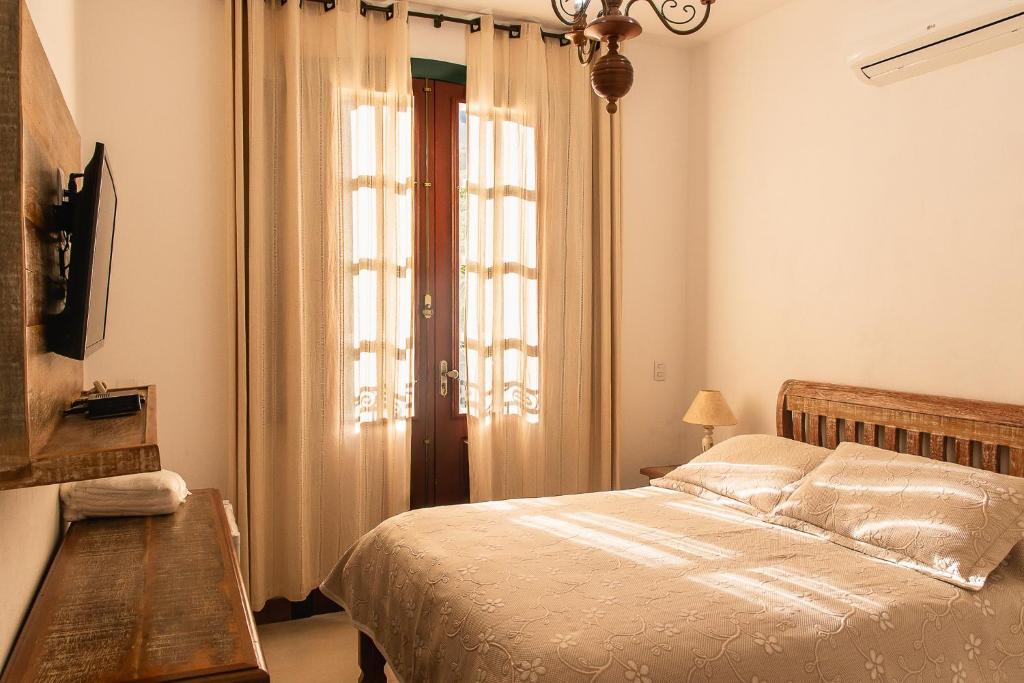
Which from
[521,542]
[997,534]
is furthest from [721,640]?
[997,534]

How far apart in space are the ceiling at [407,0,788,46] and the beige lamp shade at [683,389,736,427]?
1878mm

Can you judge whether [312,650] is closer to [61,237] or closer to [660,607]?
[660,607]

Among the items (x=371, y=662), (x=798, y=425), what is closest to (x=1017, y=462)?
(x=798, y=425)

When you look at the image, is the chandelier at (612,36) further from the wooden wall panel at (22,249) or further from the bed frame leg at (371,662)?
the bed frame leg at (371,662)

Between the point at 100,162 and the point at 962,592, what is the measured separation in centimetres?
236

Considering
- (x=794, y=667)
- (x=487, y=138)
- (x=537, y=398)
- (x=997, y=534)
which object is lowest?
(x=794, y=667)

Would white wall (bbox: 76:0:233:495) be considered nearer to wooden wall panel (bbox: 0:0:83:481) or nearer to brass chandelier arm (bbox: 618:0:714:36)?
brass chandelier arm (bbox: 618:0:714:36)

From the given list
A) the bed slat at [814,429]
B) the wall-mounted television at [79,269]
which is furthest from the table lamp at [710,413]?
the wall-mounted television at [79,269]

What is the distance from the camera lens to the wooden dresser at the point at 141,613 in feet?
4.37

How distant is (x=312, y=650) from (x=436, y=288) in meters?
1.73

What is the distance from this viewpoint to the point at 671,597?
80.7 inches

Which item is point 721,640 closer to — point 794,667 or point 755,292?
point 794,667

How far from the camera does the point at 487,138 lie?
3.79m

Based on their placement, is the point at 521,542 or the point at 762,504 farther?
the point at 762,504
